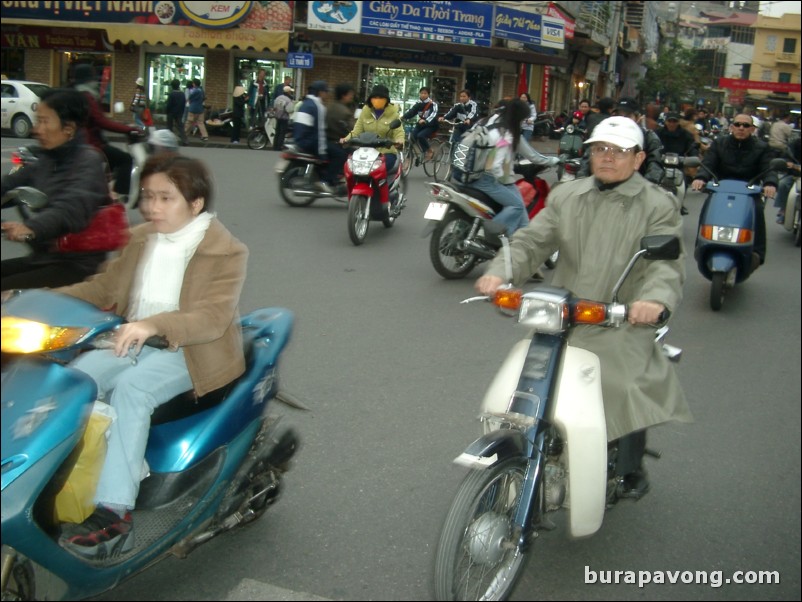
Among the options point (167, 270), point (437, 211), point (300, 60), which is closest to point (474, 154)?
point (437, 211)

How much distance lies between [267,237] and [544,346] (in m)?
6.92

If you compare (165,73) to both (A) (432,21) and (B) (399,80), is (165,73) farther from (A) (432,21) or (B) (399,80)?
(A) (432,21)

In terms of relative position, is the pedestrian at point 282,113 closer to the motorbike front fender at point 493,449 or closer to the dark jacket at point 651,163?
the dark jacket at point 651,163

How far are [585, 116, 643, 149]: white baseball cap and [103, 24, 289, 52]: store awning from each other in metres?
24.0

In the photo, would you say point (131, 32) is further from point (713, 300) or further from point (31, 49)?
point (713, 300)

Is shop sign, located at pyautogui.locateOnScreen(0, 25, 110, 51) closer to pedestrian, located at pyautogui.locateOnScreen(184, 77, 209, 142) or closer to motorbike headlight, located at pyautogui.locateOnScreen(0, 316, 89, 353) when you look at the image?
pedestrian, located at pyautogui.locateOnScreen(184, 77, 209, 142)

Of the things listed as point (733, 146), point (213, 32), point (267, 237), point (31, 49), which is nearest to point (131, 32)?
point (213, 32)

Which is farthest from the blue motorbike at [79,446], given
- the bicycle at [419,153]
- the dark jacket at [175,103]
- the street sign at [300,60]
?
the street sign at [300,60]

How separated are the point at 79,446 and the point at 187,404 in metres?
0.55

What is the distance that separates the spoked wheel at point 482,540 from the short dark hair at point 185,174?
4.35ft

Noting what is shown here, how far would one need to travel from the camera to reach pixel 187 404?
119 inches

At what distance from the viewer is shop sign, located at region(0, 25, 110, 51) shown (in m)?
28.1

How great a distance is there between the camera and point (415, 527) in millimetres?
3572

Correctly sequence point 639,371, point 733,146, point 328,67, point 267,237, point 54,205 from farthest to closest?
point 328,67 → point 267,237 → point 733,146 → point 54,205 → point 639,371
